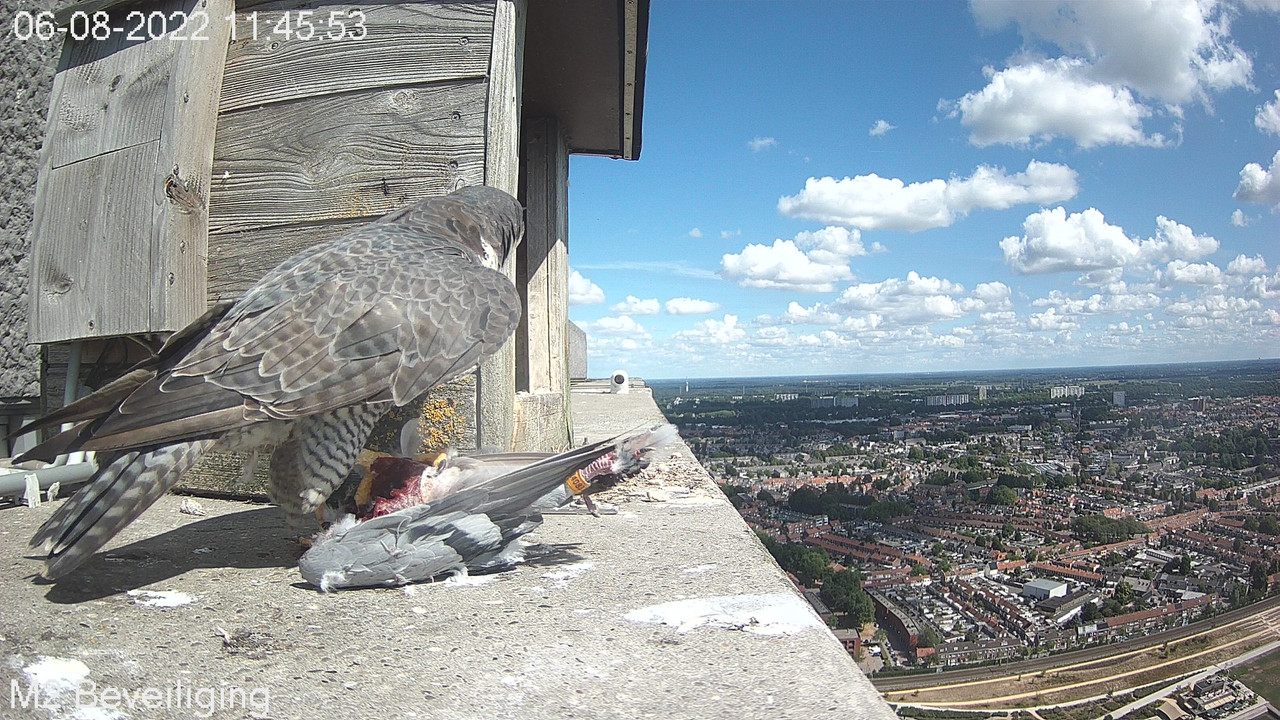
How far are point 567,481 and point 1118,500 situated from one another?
32.8 feet

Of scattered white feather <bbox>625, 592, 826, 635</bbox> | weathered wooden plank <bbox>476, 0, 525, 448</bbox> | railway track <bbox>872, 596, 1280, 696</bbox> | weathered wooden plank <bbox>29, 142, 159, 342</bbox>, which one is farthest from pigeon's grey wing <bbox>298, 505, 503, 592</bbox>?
railway track <bbox>872, 596, 1280, 696</bbox>

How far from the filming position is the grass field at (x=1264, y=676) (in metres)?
4.09

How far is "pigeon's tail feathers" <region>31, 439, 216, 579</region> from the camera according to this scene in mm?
1456

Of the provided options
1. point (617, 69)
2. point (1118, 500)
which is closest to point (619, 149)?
point (617, 69)

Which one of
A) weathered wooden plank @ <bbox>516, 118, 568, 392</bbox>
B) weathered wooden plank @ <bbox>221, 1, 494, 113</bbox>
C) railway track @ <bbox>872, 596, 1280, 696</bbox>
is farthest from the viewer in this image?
railway track @ <bbox>872, 596, 1280, 696</bbox>

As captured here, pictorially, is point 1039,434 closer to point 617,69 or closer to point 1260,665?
point 1260,665

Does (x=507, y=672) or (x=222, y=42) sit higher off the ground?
(x=222, y=42)

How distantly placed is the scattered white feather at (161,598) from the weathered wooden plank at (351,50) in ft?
5.94

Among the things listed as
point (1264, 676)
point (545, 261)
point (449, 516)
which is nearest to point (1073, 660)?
point (1264, 676)

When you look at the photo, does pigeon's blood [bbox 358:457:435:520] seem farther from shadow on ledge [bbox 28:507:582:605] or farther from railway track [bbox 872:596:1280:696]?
railway track [bbox 872:596:1280:696]

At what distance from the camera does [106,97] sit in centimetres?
273

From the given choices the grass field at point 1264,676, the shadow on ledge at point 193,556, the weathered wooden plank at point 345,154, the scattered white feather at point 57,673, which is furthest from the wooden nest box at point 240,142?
the grass field at point 1264,676

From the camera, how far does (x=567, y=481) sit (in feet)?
6.16
